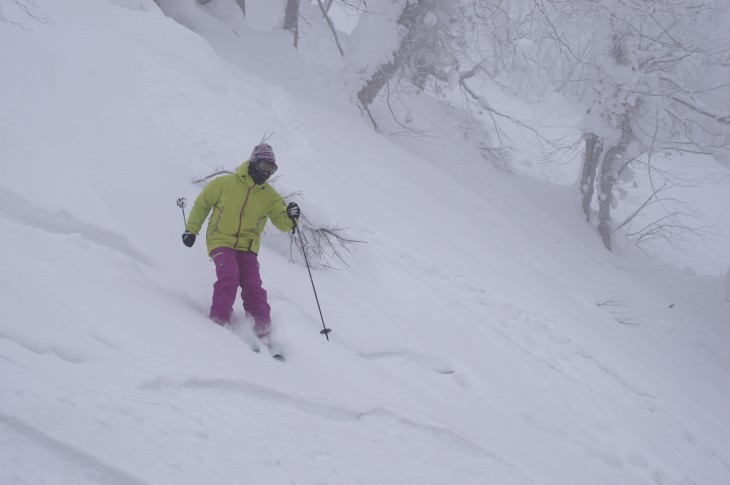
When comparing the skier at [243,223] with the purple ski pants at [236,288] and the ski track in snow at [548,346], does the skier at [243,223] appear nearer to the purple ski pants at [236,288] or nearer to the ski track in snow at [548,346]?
the purple ski pants at [236,288]

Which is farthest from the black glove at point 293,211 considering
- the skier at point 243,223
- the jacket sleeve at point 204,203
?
the jacket sleeve at point 204,203

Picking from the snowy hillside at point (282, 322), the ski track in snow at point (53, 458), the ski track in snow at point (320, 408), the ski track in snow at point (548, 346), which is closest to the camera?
the ski track in snow at point (53, 458)

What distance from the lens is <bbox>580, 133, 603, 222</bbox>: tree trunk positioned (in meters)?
15.0

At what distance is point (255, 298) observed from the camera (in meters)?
4.23

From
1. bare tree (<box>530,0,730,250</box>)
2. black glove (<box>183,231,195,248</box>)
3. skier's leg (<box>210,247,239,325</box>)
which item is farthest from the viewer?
bare tree (<box>530,0,730,250</box>)

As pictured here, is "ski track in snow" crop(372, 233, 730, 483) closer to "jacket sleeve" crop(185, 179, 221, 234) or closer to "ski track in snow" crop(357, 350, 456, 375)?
"ski track in snow" crop(357, 350, 456, 375)

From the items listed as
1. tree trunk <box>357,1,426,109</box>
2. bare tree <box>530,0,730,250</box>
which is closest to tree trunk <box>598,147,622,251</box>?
bare tree <box>530,0,730,250</box>

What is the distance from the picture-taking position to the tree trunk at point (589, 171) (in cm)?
1503

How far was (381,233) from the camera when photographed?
7.40 meters

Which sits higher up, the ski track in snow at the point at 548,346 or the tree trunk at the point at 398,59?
the tree trunk at the point at 398,59

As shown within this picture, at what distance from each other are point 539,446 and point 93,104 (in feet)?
17.5

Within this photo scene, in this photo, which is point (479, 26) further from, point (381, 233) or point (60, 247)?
point (60, 247)

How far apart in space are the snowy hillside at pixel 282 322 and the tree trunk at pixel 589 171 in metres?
4.55

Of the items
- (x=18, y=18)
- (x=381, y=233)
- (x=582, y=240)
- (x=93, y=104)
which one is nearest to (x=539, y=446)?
(x=381, y=233)
